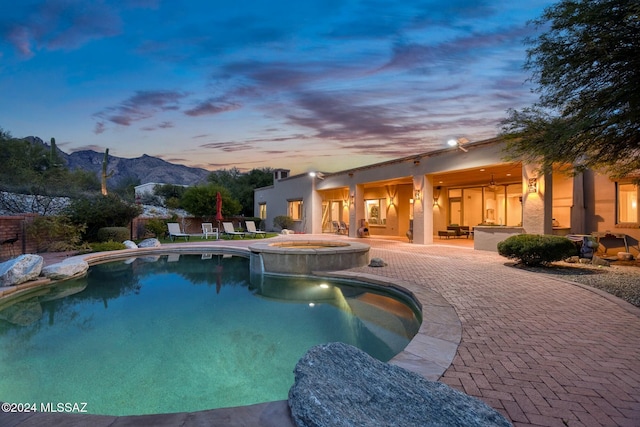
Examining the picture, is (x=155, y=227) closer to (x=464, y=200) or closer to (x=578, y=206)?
(x=464, y=200)

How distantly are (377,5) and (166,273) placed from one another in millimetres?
9752

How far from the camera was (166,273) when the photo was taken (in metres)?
9.48

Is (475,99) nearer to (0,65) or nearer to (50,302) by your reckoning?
(50,302)

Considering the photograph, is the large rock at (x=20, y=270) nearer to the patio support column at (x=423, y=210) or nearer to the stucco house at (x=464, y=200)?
the stucco house at (x=464, y=200)

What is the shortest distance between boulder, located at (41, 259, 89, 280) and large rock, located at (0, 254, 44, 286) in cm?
20

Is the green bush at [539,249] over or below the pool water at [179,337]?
over

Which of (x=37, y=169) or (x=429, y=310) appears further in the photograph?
(x=37, y=169)

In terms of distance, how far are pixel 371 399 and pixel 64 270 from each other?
9.08 meters

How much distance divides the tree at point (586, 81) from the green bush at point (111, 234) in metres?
15.0

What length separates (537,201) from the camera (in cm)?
1015

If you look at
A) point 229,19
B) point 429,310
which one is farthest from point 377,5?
point 429,310

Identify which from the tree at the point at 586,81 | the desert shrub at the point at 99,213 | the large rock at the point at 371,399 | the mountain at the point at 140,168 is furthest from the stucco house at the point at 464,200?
the mountain at the point at 140,168

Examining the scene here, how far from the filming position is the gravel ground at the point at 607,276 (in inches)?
225

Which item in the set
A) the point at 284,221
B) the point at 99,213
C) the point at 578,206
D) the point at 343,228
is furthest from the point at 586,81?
the point at 284,221
